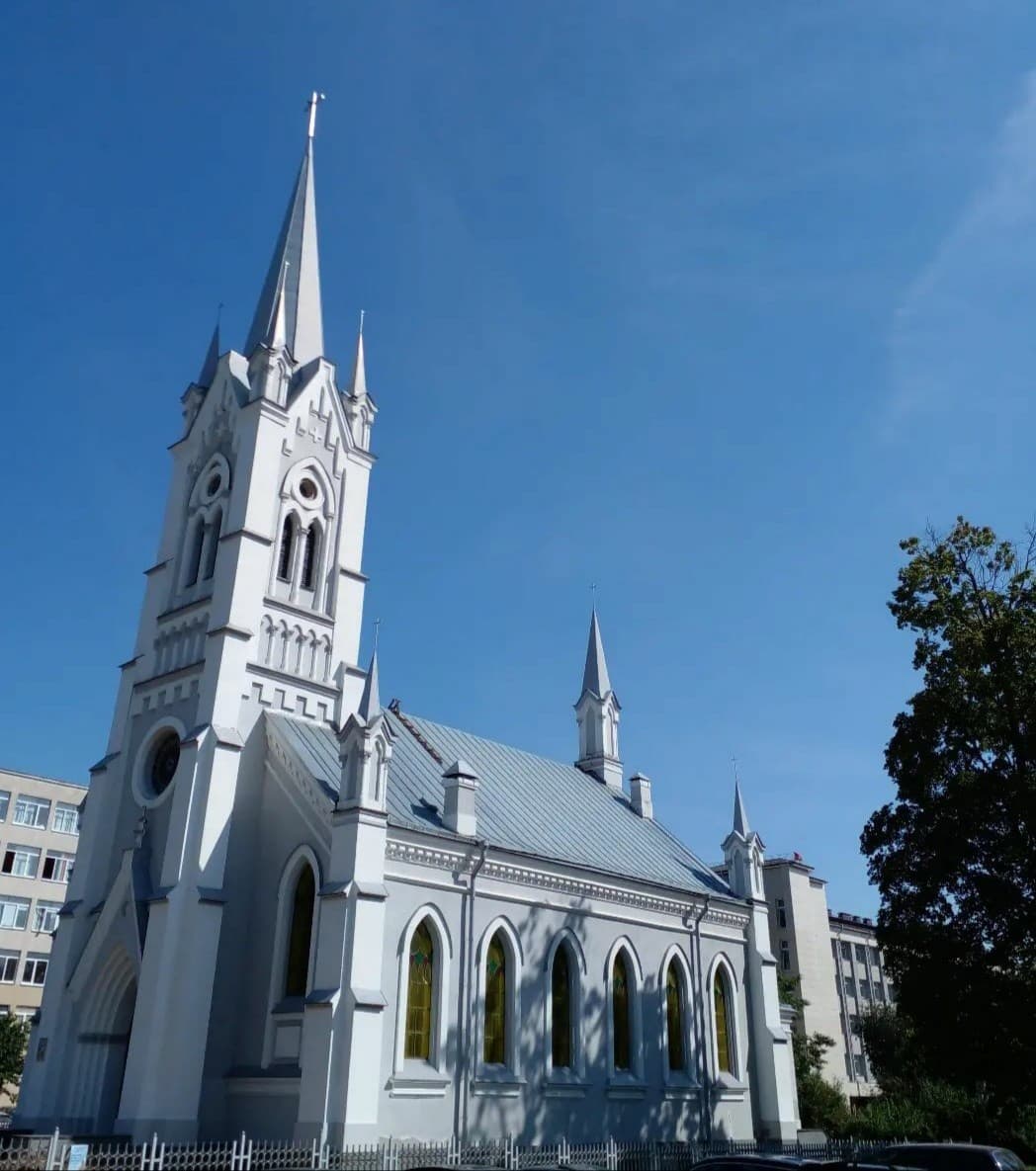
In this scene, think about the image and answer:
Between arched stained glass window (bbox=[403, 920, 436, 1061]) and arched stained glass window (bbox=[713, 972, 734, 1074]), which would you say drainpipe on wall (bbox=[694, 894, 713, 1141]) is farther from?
arched stained glass window (bbox=[403, 920, 436, 1061])

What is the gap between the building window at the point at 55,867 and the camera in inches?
2078

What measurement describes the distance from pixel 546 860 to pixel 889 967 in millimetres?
8778

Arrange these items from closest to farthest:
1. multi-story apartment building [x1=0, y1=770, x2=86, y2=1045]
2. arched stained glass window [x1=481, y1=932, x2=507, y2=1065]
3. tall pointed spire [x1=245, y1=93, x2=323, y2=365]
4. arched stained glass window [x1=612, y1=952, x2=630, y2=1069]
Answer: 1. arched stained glass window [x1=481, y1=932, x2=507, y2=1065]
2. arched stained glass window [x1=612, y1=952, x2=630, y2=1069]
3. tall pointed spire [x1=245, y1=93, x2=323, y2=365]
4. multi-story apartment building [x1=0, y1=770, x2=86, y2=1045]

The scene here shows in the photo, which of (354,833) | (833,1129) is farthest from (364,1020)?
(833,1129)

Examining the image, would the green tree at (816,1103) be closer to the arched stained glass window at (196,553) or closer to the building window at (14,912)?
the arched stained glass window at (196,553)

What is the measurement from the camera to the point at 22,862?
5212 cm

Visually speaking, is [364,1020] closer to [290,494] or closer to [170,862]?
[170,862]

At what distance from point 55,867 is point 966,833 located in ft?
147

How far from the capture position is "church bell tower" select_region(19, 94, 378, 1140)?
23.6 m

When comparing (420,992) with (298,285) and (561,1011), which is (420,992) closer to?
(561,1011)

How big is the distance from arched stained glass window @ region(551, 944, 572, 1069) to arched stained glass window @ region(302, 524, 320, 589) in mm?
12302

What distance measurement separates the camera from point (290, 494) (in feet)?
99.5

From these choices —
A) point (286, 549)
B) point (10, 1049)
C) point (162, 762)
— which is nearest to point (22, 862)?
point (10, 1049)

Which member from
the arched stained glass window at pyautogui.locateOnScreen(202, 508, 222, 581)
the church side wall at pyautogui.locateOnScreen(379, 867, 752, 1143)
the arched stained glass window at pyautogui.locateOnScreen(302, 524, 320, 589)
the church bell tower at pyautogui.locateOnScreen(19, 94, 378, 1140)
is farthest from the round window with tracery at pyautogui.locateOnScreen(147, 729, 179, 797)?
the church side wall at pyautogui.locateOnScreen(379, 867, 752, 1143)
